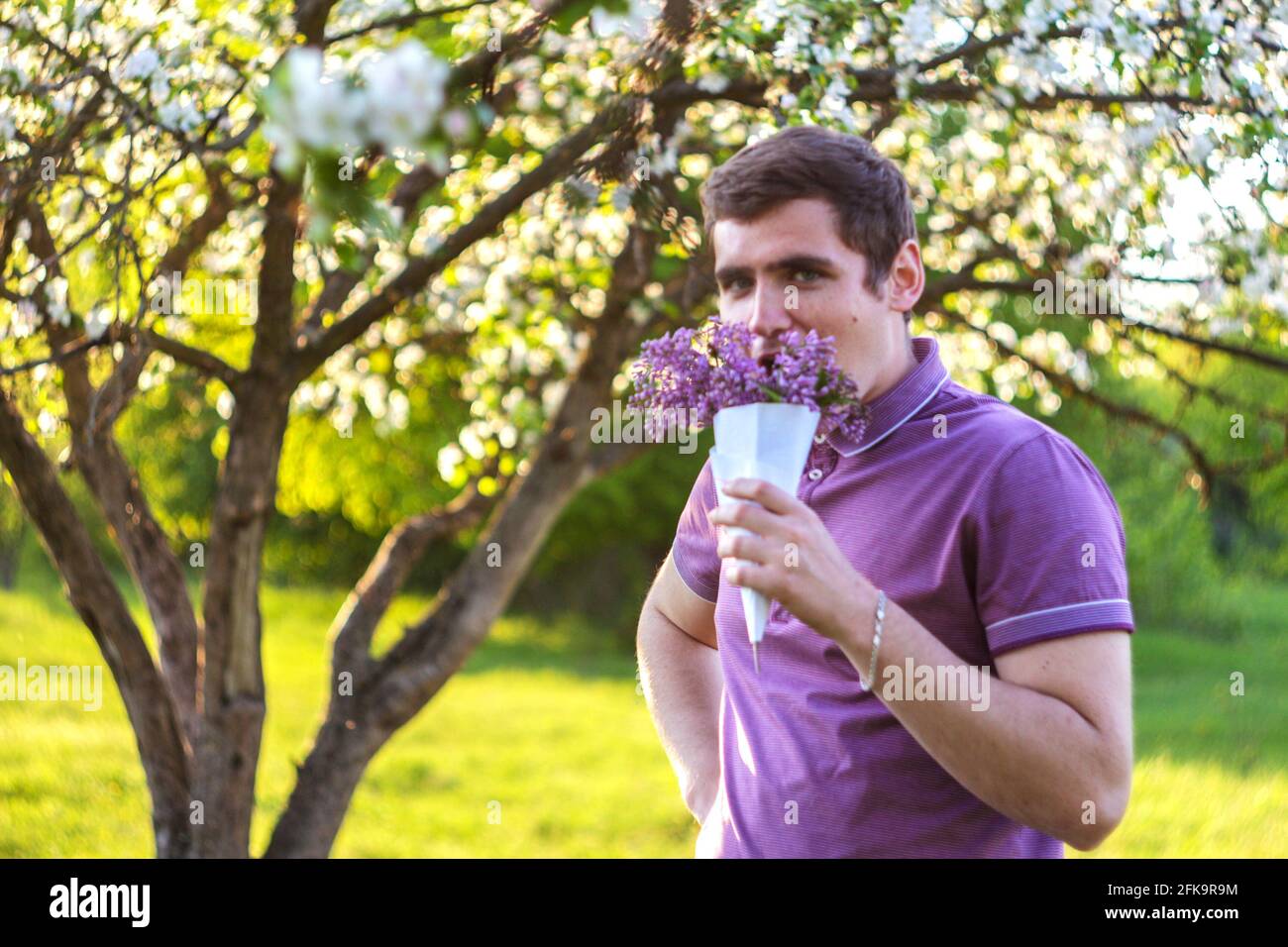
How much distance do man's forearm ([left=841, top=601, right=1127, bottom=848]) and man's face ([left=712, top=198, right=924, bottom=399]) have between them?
59 cm

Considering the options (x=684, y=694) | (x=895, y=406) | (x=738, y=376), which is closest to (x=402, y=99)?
(x=738, y=376)

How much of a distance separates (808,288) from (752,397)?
0.31 m

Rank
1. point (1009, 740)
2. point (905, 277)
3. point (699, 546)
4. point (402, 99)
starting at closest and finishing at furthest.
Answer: point (402, 99) < point (1009, 740) < point (905, 277) < point (699, 546)

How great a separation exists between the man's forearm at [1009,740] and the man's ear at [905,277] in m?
0.74

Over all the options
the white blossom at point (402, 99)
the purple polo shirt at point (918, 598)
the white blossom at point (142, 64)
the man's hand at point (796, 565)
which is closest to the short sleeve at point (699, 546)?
the purple polo shirt at point (918, 598)

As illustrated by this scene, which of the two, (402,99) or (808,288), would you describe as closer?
(402,99)

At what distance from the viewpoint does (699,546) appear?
2834 millimetres

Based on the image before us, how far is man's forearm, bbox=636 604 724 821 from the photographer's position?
289 cm

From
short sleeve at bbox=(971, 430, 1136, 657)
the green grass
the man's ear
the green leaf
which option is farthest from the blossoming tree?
the green grass

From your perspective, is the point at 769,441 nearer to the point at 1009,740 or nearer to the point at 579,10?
the point at 1009,740

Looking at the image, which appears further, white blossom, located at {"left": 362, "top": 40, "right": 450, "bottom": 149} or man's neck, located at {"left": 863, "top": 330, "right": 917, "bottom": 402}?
man's neck, located at {"left": 863, "top": 330, "right": 917, "bottom": 402}

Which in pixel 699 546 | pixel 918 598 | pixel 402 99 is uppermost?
pixel 402 99

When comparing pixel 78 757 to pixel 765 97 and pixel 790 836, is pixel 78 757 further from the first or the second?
pixel 790 836

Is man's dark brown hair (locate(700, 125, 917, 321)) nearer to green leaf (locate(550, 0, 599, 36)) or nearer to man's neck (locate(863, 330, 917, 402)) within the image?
man's neck (locate(863, 330, 917, 402))
